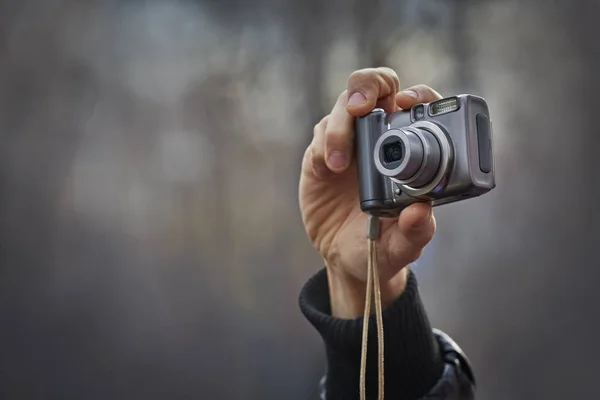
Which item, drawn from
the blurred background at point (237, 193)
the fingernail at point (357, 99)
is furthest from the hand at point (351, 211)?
the blurred background at point (237, 193)

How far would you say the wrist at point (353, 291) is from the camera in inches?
25.7

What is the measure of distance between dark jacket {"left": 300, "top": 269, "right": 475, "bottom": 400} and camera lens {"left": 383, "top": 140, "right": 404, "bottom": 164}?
0.23 m

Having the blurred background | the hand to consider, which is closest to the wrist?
the hand

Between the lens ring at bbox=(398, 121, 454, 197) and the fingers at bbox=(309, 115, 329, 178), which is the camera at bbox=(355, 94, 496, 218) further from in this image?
the fingers at bbox=(309, 115, 329, 178)

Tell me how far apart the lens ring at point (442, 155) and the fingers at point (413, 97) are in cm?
7

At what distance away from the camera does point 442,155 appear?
18.1 inches

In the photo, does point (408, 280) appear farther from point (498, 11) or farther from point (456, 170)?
point (498, 11)

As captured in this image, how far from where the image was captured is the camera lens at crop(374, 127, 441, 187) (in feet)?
1.44

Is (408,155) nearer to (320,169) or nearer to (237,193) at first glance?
(320,169)

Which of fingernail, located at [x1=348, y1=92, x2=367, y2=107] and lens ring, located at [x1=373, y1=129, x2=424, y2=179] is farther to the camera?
fingernail, located at [x1=348, y1=92, x2=367, y2=107]

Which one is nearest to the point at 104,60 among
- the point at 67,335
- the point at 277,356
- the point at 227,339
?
the point at 67,335

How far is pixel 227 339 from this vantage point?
1.59 metres

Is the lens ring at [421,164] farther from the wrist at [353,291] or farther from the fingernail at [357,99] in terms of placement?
the wrist at [353,291]

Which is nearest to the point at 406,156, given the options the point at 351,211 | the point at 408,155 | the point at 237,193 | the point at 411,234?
the point at 408,155
